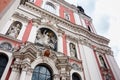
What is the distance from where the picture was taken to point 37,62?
8.20 m

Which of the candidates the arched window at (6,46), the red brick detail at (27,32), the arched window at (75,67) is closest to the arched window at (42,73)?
the arched window at (75,67)

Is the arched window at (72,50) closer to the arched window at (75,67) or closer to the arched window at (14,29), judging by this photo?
the arched window at (75,67)

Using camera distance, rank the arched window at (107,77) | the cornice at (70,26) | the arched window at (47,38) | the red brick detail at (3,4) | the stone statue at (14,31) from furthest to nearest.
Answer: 1. the cornice at (70,26)
2. the arched window at (107,77)
3. the arched window at (47,38)
4. the stone statue at (14,31)
5. the red brick detail at (3,4)

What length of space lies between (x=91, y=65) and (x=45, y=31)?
4522 millimetres

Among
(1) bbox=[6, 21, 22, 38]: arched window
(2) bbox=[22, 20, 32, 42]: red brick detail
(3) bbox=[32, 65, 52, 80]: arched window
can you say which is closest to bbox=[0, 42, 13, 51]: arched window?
(1) bbox=[6, 21, 22, 38]: arched window

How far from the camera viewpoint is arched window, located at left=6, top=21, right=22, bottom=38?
903 cm

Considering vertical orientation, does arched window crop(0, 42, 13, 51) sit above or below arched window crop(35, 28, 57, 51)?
below

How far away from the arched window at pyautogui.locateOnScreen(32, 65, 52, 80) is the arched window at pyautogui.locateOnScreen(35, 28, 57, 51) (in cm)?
179

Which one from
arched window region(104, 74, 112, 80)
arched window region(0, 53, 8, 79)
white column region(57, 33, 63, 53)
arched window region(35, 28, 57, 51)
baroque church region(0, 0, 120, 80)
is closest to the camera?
arched window region(0, 53, 8, 79)

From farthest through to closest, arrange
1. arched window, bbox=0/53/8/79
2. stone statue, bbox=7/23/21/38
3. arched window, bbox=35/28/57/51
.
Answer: arched window, bbox=35/28/57/51 < stone statue, bbox=7/23/21/38 < arched window, bbox=0/53/8/79

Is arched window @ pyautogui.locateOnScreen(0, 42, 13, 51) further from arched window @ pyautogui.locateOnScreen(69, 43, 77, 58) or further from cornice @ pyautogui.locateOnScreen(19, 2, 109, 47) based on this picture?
arched window @ pyautogui.locateOnScreen(69, 43, 77, 58)

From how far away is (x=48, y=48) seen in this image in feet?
30.2

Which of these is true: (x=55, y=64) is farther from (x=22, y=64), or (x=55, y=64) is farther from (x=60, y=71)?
(x=22, y=64)

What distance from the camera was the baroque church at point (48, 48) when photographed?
24.6 feet
